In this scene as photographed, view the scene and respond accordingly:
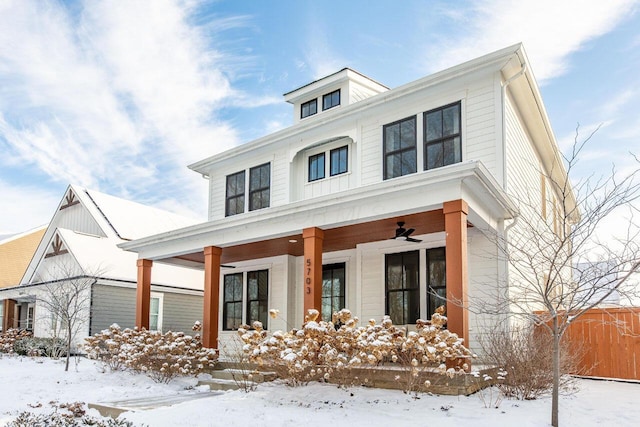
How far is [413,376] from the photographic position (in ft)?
26.5

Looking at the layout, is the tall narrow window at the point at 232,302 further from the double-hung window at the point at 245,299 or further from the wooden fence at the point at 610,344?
the wooden fence at the point at 610,344

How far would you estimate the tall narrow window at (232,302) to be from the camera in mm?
16047

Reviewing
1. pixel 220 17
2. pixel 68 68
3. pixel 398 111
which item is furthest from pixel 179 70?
pixel 398 111

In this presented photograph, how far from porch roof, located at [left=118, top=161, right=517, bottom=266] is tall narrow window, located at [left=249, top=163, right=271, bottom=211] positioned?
1.60 meters

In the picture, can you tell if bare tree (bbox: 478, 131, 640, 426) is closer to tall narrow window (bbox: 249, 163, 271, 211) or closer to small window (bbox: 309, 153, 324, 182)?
small window (bbox: 309, 153, 324, 182)

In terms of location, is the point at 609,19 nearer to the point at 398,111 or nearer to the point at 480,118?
the point at 480,118

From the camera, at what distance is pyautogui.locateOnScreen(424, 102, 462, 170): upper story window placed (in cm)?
1130

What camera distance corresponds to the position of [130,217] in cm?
2516

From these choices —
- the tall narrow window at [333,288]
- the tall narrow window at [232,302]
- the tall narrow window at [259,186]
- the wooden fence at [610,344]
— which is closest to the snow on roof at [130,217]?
the tall narrow window at [232,302]

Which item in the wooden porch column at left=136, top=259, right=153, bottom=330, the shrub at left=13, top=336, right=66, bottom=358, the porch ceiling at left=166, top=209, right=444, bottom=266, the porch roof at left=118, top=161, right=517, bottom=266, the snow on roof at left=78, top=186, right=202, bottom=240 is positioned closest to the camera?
the porch roof at left=118, top=161, right=517, bottom=266

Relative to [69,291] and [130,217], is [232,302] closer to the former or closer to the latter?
[69,291]

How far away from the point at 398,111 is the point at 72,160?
20499mm

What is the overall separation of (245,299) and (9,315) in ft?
43.7

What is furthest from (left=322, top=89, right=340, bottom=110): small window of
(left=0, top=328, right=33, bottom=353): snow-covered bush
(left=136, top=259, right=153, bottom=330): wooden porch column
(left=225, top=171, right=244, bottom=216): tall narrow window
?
(left=0, top=328, right=33, bottom=353): snow-covered bush
